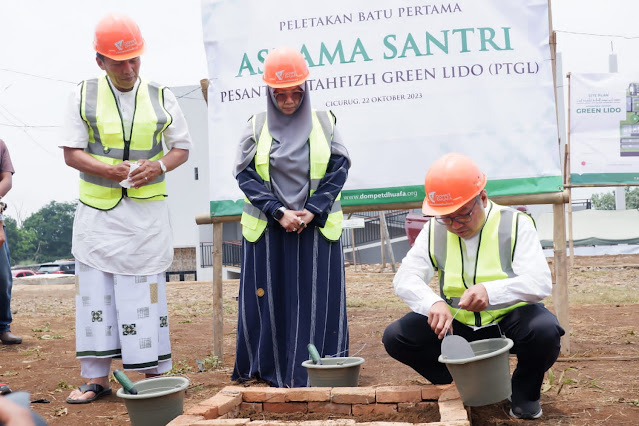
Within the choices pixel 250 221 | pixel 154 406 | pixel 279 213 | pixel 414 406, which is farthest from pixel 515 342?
pixel 250 221

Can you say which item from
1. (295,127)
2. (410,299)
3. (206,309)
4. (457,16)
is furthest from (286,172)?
(206,309)

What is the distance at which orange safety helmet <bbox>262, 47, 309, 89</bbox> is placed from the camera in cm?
427

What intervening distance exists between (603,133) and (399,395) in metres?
9.80

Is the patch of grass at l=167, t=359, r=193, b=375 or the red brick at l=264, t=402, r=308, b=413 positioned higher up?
the red brick at l=264, t=402, r=308, b=413

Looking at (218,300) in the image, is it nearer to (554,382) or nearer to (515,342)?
(554,382)

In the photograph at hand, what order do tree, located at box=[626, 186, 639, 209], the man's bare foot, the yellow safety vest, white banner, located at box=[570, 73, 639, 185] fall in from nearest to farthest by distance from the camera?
the man's bare foot, the yellow safety vest, white banner, located at box=[570, 73, 639, 185], tree, located at box=[626, 186, 639, 209]

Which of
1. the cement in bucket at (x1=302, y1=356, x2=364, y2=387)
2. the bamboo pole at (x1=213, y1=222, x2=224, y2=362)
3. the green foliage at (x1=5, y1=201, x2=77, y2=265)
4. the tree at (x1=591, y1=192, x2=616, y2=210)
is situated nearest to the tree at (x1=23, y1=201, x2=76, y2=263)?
the green foliage at (x1=5, y1=201, x2=77, y2=265)

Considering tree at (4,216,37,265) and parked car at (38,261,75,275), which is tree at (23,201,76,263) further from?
parked car at (38,261,75,275)

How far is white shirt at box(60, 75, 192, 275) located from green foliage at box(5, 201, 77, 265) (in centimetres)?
6332

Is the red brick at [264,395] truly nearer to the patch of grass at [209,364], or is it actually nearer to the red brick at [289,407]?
the red brick at [289,407]

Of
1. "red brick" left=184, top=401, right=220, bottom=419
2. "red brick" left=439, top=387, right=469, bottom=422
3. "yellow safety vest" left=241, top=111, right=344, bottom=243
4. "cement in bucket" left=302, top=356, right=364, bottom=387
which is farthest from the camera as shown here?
"yellow safety vest" left=241, top=111, right=344, bottom=243

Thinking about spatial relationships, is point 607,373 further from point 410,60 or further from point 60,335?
point 60,335

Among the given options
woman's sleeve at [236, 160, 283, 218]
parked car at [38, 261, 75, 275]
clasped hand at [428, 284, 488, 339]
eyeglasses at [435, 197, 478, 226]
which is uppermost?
woman's sleeve at [236, 160, 283, 218]

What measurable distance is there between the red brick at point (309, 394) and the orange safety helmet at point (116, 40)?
2071mm
